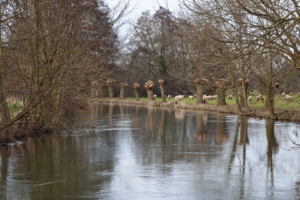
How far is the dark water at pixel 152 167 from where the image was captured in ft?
24.5

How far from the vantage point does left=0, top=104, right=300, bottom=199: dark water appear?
7.48 meters

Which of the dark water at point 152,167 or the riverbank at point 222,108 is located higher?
the riverbank at point 222,108

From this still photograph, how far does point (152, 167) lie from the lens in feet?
31.9

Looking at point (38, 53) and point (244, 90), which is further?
point (244, 90)

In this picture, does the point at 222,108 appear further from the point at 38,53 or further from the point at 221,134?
the point at 38,53

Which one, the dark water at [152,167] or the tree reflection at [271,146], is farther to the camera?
the tree reflection at [271,146]

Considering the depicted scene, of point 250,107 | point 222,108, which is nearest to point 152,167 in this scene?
point 250,107

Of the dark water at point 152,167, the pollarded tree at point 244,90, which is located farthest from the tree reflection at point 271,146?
the pollarded tree at point 244,90

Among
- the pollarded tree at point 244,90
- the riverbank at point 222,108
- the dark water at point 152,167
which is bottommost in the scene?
the dark water at point 152,167

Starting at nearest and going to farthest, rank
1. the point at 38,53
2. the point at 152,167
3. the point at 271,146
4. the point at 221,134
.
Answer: the point at 152,167 → the point at 38,53 → the point at 271,146 → the point at 221,134

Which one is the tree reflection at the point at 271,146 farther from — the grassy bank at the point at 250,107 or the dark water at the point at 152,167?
the grassy bank at the point at 250,107

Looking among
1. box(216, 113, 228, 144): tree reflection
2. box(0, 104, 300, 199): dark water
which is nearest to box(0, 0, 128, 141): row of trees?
box(0, 104, 300, 199): dark water

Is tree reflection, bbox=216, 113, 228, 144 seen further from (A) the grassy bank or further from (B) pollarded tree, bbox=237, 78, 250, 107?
(B) pollarded tree, bbox=237, 78, 250, 107

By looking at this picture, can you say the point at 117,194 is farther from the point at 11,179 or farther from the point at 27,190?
the point at 11,179
